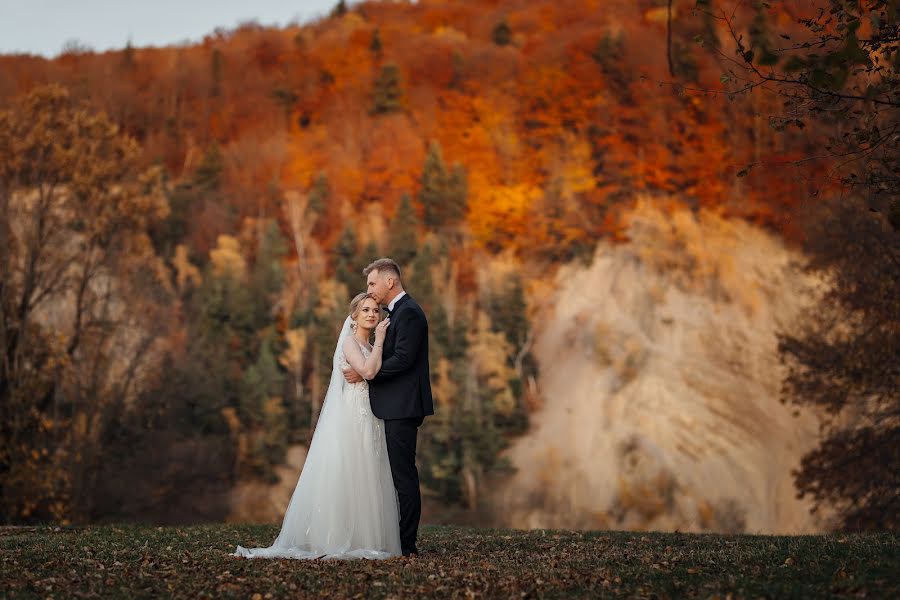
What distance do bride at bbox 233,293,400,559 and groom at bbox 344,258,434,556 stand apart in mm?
118

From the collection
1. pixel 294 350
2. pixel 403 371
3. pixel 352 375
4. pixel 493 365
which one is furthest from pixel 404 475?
pixel 294 350

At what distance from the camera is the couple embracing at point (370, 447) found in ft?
30.9

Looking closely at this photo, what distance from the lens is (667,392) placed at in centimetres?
4069

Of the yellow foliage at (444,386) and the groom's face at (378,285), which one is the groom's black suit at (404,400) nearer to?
the groom's face at (378,285)

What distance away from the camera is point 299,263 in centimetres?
5403

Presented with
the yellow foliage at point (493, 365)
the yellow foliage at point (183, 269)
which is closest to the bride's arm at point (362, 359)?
the yellow foliage at point (493, 365)

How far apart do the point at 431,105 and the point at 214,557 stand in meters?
56.9

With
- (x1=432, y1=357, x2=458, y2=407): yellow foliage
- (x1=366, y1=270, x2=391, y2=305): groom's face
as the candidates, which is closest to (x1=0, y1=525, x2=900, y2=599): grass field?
(x1=366, y1=270, x2=391, y2=305): groom's face

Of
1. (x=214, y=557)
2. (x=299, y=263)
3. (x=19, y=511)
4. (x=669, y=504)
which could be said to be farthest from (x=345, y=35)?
(x=214, y=557)

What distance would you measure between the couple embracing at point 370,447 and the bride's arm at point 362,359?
1 cm

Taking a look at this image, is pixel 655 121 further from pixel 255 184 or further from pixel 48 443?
pixel 48 443

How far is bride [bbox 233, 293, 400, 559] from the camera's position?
9.40 meters

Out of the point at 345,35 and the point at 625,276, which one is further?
the point at 345,35

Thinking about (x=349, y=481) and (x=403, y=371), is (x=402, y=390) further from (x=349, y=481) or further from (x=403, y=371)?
(x=349, y=481)
